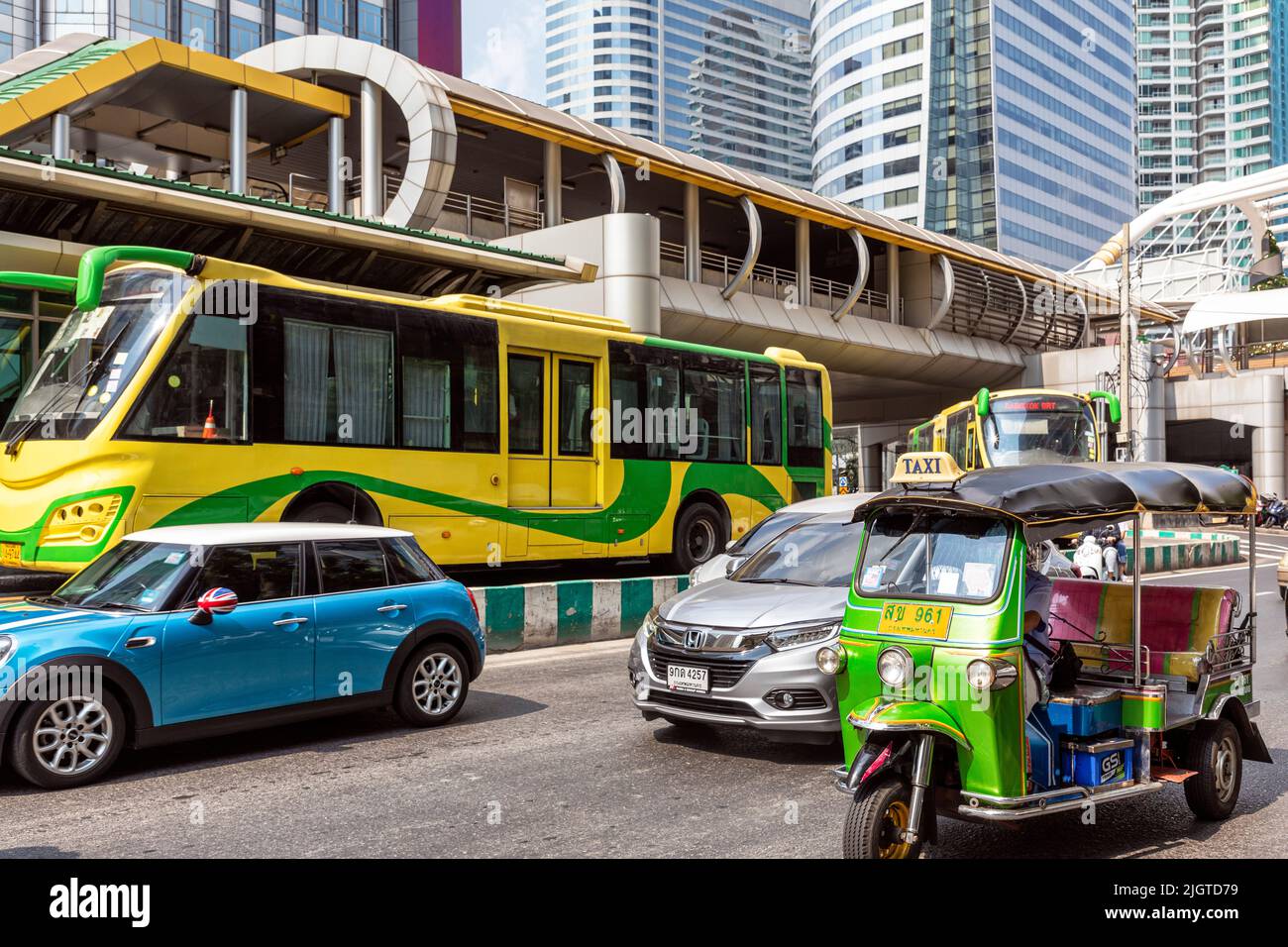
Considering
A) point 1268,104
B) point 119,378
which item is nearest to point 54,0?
point 119,378

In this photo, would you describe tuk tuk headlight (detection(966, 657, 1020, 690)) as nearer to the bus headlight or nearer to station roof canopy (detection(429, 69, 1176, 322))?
the bus headlight

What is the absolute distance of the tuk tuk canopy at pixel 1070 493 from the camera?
5086mm

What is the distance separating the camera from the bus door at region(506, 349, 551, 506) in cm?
1410

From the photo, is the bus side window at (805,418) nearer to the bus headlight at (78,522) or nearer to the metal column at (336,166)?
the bus headlight at (78,522)

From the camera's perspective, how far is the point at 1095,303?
5425 cm

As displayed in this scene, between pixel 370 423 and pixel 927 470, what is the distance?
8.28 meters

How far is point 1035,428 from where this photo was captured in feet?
81.7

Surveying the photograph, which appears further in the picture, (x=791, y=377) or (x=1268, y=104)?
(x=1268, y=104)

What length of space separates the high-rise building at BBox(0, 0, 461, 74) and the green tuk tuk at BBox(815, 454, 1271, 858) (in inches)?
2188

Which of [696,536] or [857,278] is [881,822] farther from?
[857,278]

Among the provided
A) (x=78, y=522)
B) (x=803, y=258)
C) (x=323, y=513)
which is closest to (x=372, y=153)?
(x=323, y=513)

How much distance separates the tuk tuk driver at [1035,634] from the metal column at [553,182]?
25.8 m

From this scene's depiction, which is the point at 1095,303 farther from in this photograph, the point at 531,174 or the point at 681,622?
the point at 681,622

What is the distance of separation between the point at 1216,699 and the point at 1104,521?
4.69ft
